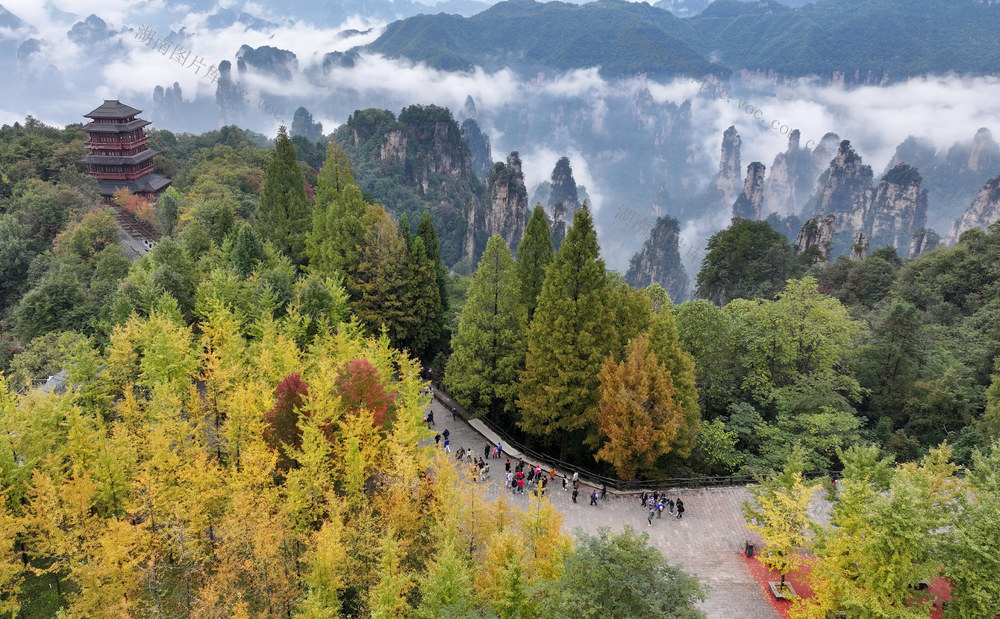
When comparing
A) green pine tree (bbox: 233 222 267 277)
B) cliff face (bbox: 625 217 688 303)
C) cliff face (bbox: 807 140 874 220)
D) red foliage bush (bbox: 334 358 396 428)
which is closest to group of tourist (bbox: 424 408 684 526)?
red foliage bush (bbox: 334 358 396 428)

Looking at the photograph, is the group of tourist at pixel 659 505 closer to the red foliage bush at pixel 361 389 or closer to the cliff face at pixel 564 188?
the red foliage bush at pixel 361 389

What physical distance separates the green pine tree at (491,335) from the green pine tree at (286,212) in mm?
17359

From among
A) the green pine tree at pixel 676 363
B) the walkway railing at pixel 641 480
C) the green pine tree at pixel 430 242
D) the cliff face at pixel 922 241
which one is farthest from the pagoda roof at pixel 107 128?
the cliff face at pixel 922 241

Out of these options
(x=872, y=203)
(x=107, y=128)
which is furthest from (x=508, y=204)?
(x=872, y=203)

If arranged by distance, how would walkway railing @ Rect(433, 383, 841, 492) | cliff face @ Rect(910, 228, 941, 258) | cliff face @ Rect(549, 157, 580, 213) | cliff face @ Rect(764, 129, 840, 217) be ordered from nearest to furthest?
walkway railing @ Rect(433, 383, 841, 492) < cliff face @ Rect(910, 228, 941, 258) < cliff face @ Rect(549, 157, 580, 213) < cliff face @ Rect(764, 129, 840, 217)

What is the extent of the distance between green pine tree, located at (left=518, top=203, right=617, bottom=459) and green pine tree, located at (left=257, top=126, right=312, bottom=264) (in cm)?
2174

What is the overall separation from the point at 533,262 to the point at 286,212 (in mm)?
21124

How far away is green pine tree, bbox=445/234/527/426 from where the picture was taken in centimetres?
2928

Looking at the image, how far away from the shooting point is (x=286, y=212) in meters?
42.4

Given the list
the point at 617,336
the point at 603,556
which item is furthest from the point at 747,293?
the point at 603,556

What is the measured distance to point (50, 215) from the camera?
54.6 meters

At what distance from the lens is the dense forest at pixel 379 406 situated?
18.1 m

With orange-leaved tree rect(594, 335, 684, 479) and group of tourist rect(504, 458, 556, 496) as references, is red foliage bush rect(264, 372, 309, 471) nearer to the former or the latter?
group of tourist rect(504, 458, 556, 496)

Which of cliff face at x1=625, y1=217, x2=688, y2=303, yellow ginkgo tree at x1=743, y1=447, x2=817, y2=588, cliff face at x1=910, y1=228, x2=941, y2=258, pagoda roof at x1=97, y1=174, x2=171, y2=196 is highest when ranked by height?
pagoda roof at x1=97, y1=174, x2=171, y2=196
